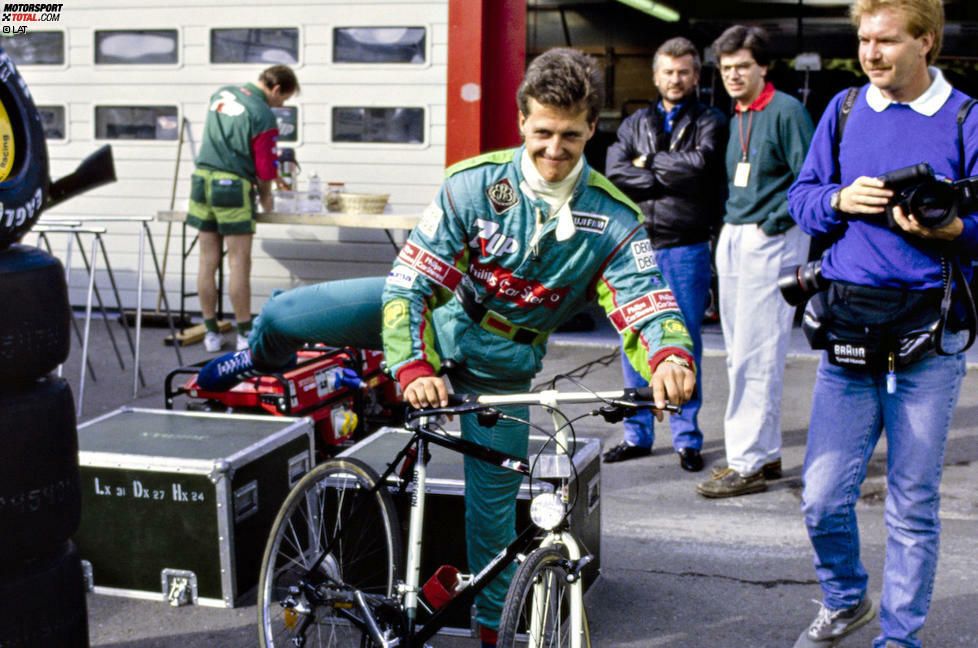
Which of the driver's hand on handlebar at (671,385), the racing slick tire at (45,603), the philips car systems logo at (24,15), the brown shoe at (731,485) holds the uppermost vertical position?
the philips car systems logo at (24,15)

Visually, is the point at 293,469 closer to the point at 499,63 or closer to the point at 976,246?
the point at 976,246

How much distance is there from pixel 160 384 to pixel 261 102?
2.34 m

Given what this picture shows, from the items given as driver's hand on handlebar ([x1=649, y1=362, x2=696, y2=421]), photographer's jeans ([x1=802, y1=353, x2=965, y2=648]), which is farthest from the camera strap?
driver's hand on handlebar ([x1=649, y1=362, x2=696, y2=421])

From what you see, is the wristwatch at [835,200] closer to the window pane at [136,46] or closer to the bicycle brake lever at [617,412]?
the bicycle brake lever at [617,412]

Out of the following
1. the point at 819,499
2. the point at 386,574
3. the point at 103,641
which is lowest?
the point at 103,641

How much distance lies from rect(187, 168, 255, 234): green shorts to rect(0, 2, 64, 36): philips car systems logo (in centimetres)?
298

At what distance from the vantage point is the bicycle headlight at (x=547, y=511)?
2576 mm

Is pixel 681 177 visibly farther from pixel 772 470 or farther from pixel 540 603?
pixel 540 603

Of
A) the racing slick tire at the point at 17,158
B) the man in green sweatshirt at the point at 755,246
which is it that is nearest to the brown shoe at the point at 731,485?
the man in green sweatshirt at the point at 755,246

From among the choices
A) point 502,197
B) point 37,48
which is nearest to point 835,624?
point 502,197

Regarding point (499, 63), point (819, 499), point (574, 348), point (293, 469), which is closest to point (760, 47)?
point (819, 499)

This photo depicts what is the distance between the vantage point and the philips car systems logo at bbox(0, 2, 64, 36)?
9.90 meters

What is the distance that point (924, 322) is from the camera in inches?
122

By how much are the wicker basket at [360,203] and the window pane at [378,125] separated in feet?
3.63
